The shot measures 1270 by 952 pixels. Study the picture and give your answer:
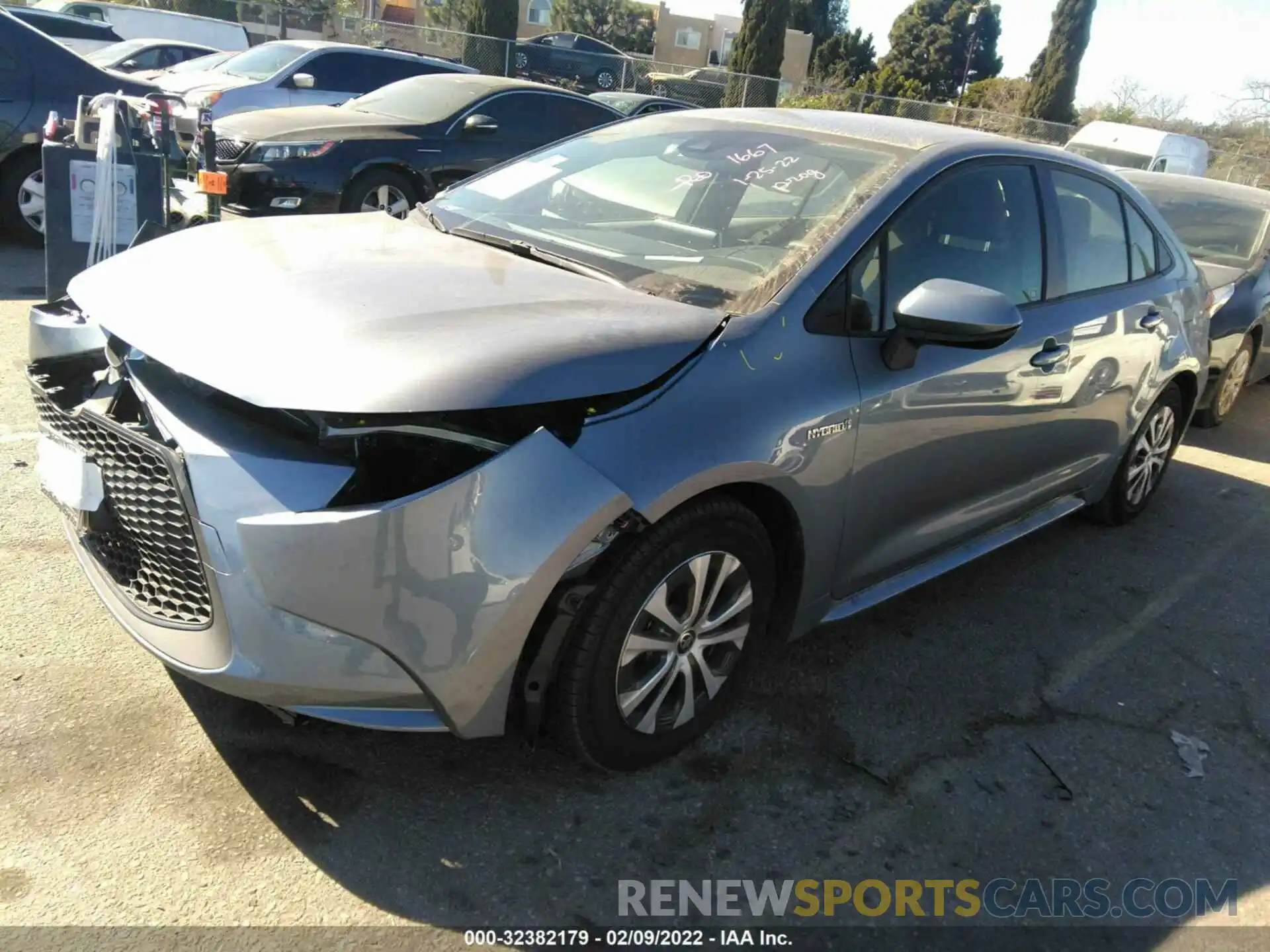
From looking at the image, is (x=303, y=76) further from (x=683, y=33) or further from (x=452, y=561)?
(x=683, y=33)

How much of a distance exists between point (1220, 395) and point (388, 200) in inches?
259

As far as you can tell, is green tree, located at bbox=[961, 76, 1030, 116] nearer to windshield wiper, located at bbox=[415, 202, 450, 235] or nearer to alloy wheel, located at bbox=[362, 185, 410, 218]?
alloy wheel, located at bbox=[362, 185, 410, 218]

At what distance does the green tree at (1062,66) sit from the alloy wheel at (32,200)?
35459 millimetres

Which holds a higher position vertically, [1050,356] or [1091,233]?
[1091,233]

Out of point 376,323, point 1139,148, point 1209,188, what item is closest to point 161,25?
point 1139,148

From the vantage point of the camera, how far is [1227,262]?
741 cm

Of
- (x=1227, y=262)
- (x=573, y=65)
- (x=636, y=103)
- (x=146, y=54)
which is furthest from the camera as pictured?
(x=573, y=65)

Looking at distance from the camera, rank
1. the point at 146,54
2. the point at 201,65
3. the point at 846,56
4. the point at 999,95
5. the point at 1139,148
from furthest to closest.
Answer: the point at 846,56, the point at 999,95, the point at 146,54, the point at 1139,148, the point at 201,65

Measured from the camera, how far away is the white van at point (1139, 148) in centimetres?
1561

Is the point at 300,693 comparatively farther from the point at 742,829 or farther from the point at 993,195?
the point at 993,195

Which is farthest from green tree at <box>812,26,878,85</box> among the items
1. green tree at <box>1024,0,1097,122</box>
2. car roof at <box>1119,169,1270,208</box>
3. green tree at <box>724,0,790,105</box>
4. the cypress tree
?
car roof at <box>1119,169,1270,208</box>

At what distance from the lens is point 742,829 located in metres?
2.61

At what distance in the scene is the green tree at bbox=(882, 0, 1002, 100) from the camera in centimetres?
5444

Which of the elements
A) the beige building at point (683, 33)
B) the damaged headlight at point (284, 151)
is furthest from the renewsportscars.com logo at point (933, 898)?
the beige building at point (683, 33)
